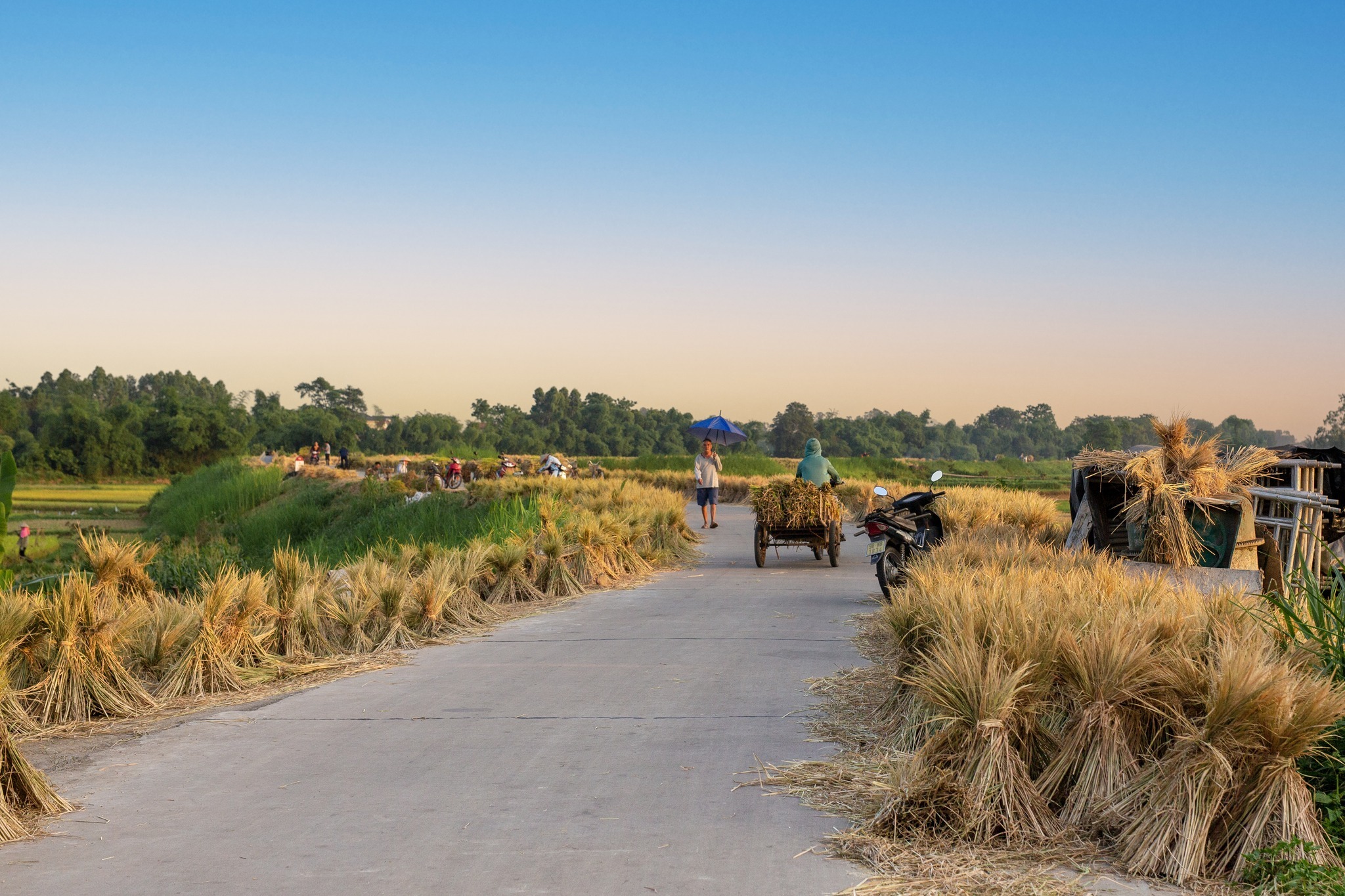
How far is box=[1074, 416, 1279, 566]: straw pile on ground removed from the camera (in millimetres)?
9453

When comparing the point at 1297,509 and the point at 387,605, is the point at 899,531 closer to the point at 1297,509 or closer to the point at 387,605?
the point at 1297,509

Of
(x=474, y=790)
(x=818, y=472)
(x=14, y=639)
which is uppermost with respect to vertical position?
(x=818, y=472)

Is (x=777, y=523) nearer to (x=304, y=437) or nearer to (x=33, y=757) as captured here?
(x=33, y=757)

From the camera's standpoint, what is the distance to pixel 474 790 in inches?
193

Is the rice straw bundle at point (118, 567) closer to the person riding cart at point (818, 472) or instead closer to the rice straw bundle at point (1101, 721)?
the rice straw bundle at point (1101, 721)

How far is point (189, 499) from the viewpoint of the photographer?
50.2 m

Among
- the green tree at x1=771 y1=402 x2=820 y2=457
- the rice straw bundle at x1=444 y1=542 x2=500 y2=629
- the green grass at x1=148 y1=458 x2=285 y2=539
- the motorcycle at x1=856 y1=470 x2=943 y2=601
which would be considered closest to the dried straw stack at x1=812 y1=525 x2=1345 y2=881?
the rice straw bundle at x1=444 y1=542 x2=500 y2=629

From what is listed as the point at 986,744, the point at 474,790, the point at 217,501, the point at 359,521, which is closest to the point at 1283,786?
the point at 986,744

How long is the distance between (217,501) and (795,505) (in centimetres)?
3702

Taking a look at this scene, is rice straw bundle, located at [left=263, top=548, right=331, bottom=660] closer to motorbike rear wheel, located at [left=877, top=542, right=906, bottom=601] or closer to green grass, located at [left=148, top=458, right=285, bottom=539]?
motorbike rear wheel, located at [left=877, top=542, right=906, bottom=601]

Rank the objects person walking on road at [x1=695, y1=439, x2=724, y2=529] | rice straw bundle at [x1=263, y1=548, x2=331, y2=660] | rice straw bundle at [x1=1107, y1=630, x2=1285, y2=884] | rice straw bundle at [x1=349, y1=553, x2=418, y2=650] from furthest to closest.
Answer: person walking on road at [x1=695, y1=439, x2=724, y2=529]
rice straw bundle at [x1=349, y1=553, x2=418, y2=650]
rice straw bundle at [x1=263, y1=548, x2=331, y2=660]
rice straw bundle at [x1=1107, y1=630, x2=1285, y2=884]

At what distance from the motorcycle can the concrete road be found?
138 inches

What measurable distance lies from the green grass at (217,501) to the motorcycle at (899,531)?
3601 cm

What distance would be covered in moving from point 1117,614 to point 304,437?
102068 mm
